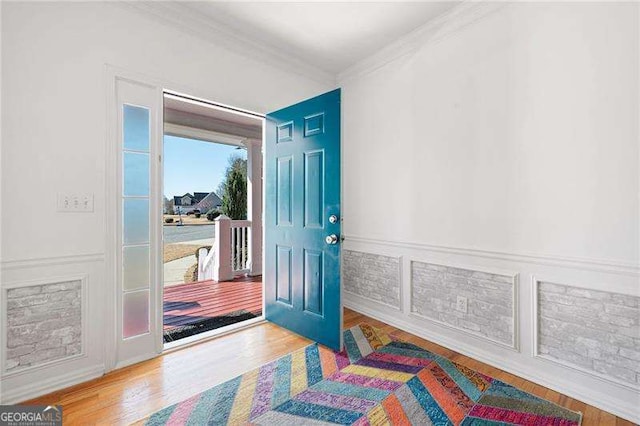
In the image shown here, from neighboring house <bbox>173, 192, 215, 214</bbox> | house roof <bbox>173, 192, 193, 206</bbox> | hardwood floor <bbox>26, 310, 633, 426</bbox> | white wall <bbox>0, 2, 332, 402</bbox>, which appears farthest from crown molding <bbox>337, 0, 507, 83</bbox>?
house roof <bbox>173, 192, 193, 206</bbox>

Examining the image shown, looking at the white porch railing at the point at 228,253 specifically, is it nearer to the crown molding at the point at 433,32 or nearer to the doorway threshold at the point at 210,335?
the doorway threshold at the point at 210,335

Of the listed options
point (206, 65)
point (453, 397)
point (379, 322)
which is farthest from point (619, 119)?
point (206, 65)

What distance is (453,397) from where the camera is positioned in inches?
73.5

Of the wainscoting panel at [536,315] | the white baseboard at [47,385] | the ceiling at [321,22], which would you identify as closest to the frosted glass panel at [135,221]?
the white baseboard at [47,385]

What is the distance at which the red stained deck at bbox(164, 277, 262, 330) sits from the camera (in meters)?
3.33

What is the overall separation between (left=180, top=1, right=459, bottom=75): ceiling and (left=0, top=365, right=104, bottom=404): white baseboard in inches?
110

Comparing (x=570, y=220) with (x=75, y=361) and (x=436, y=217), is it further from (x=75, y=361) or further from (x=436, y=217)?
(x=75, y=361)

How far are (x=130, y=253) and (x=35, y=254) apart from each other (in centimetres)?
53

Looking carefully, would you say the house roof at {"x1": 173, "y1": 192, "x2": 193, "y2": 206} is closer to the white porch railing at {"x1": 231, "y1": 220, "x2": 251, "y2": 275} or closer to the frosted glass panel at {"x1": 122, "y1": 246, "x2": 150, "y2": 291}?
the white porch railing at {"x1": 231, "y1": 220, "x2": 251, "y2": 275}

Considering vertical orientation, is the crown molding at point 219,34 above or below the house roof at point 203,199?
above

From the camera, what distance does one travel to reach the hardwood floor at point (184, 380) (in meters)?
1.73

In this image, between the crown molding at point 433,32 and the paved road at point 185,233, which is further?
the paved road at point 185,233

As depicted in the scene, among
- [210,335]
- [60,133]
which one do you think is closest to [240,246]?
[210,335]

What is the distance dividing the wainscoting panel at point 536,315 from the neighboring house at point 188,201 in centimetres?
498
